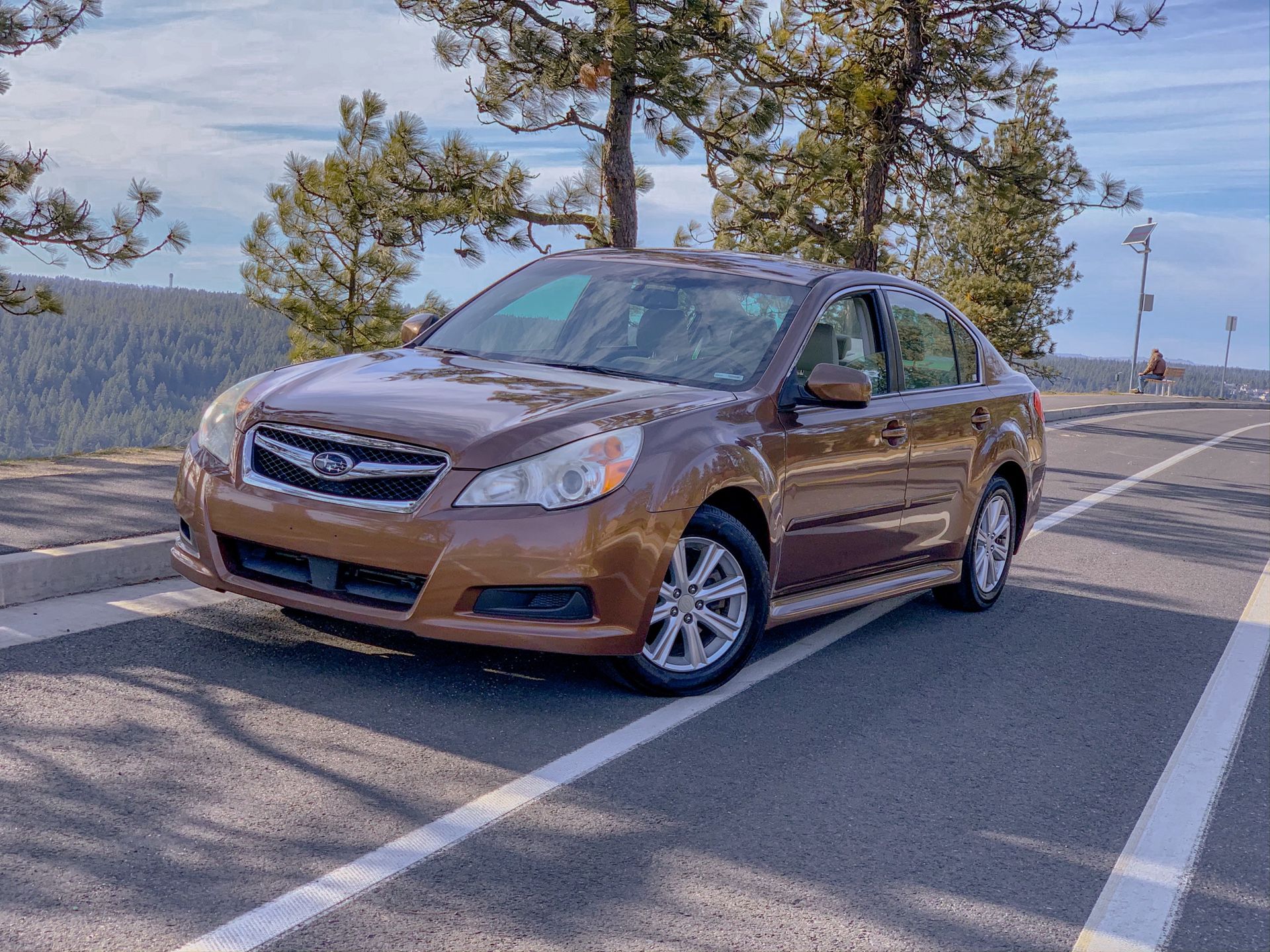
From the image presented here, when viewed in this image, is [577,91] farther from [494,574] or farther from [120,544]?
[494,574]

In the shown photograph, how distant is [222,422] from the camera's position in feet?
16.8

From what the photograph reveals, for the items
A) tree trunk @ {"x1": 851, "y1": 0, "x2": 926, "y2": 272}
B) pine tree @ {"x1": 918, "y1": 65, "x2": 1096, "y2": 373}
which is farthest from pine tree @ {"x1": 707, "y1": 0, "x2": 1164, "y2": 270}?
pine tree @ {"x1": 918, "y1": 65, "x2": 1096, "y2": 373}

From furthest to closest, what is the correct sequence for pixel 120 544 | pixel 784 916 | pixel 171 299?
pixel 171 299, pixel 120 544, pixel 784 916

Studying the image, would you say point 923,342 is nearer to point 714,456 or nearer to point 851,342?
point 851,342

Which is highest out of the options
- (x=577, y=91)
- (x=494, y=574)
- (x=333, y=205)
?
(x=577, y=91)

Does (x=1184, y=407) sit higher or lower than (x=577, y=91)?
lower

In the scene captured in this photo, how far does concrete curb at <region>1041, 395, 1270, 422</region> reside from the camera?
92.2ft

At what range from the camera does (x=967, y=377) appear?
23.4 feet

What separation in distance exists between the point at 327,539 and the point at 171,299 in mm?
120609

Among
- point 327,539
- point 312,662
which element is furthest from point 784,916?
point 312,662

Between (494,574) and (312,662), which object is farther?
(312,662)

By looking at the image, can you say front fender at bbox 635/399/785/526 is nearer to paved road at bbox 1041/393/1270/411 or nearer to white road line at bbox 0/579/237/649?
white road line at bbox 0/579/237/649

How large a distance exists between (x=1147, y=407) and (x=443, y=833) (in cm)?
3929

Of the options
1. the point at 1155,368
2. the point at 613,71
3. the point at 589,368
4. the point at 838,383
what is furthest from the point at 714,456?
the point at 1155,368
